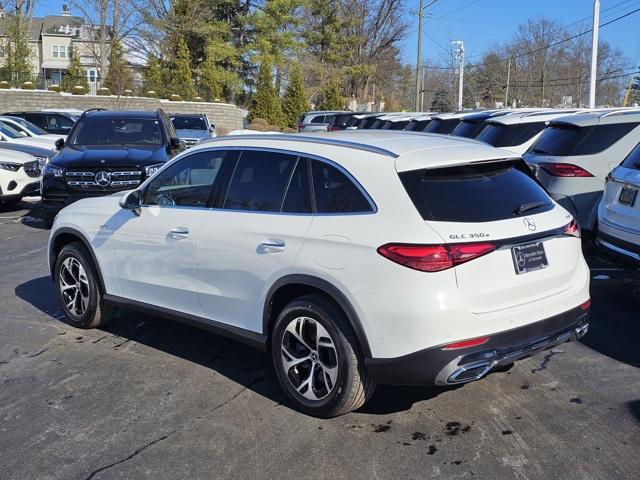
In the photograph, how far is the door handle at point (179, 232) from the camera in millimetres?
5105

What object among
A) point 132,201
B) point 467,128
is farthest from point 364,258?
point 467,128

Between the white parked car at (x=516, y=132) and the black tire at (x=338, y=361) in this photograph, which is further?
the white parked car at (x=516, y=132)

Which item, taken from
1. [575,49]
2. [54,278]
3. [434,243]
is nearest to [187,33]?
[575,49]

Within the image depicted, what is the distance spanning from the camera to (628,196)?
640 cm

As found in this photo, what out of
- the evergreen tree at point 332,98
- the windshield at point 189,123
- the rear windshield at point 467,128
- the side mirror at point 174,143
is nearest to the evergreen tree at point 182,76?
the evergreen tree at point 332,98

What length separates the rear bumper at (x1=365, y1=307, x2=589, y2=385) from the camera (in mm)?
3842

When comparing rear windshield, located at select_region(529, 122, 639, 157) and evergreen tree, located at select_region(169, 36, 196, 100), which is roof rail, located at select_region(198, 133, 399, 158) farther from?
evergreen tree, located at select_region(169, 36, 196, 100)

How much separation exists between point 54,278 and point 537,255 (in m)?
4.36

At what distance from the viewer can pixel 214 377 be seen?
5.12m

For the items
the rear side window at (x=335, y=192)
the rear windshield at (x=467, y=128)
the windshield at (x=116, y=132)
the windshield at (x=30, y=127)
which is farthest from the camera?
the windshield at (x=30, y=127)

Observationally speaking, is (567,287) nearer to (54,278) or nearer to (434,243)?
(434,243)

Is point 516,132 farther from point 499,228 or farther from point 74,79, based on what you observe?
point 74,79

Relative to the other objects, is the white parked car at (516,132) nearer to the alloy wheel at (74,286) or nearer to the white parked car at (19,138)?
the alloy wheel at (74,286)

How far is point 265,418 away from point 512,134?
7800 millimetres
